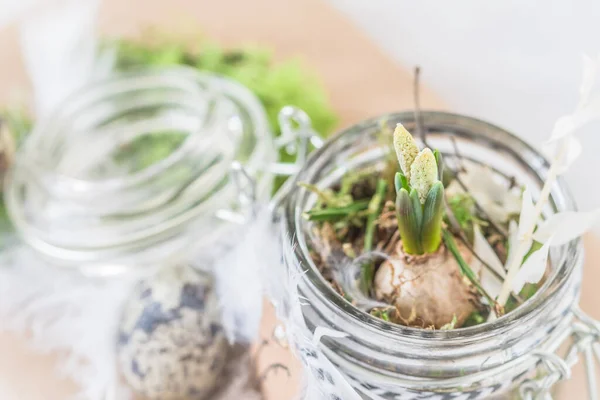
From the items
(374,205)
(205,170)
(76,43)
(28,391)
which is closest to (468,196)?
(374,205)

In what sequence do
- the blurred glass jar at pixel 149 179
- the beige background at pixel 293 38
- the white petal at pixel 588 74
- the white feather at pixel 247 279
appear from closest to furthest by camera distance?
the white petal at pixel 588 74
the white feather at pixel 247 279
the blurred glass jar at pixel 149 179
the beige background at pixel 293 38

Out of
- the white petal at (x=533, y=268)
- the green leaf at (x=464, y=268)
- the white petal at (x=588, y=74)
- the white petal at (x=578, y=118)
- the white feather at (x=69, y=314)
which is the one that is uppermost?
the white petal at (x=588, y=74)

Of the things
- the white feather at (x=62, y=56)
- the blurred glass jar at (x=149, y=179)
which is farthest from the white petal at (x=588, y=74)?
the white feather at (x=62, y=56)

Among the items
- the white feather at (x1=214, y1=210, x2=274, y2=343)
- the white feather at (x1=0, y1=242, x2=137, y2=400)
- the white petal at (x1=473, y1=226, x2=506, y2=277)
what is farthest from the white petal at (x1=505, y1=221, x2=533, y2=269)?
the white feather at (x1=0, y1=242, x2=137, y2=400)

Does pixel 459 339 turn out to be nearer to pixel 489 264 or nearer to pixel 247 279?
pixel 489 264

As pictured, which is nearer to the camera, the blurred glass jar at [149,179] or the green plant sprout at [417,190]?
the green plant sprout at [417,190]

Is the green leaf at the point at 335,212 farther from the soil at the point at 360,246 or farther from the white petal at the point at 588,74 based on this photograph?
the white petal at the point at 588,74

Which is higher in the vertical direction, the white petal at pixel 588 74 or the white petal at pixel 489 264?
the white petal at pixel 588 74

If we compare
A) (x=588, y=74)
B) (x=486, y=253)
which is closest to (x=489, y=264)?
(x=486, y=253)
